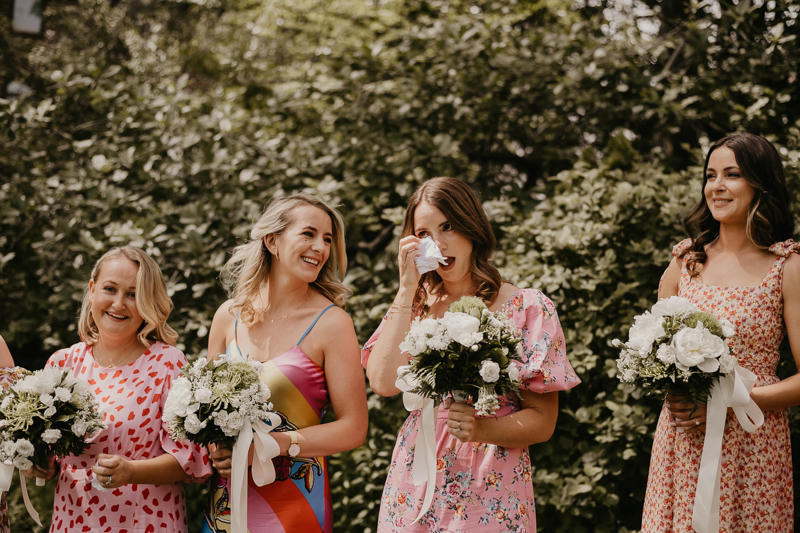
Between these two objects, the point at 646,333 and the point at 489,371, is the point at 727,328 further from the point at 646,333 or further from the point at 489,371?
the point at 489,371

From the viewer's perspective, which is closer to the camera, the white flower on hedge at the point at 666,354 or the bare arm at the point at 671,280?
the white flower on hedge at the point at 666,354

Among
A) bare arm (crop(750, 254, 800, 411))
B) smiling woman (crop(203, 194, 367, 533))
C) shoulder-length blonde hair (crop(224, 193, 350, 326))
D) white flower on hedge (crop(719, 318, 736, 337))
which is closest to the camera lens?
white flower on hedge (crop(719, 318, 736, 337))

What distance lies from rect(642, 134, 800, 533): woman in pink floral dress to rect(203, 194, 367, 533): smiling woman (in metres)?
1.33

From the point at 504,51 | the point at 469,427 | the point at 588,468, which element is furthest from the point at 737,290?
the point at 504,51

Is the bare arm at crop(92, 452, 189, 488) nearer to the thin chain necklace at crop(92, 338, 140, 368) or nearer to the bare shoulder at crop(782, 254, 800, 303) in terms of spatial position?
the thin chain necklace at crop(92, 338, 140, 368)

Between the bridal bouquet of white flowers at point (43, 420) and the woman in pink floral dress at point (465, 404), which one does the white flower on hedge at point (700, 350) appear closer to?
the woman in pink floral dress at point (465, 404)

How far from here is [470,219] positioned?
272 cm

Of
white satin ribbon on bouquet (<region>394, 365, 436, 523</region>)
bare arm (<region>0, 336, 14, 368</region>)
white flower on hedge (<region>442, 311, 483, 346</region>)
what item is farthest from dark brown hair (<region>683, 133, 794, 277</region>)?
bare arm (<region>0, 336, 14, 368</region>)

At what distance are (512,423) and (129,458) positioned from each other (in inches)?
67.4

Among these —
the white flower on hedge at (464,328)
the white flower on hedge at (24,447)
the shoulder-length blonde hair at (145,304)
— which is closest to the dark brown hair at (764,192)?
the white flower on hedge at (464,328)

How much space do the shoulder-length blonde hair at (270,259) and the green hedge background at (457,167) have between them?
137 centimetres

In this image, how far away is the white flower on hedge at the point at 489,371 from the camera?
2.20m

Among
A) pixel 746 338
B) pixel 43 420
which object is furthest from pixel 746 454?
pixel 43 420

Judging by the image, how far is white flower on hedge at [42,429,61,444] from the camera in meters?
2.62
